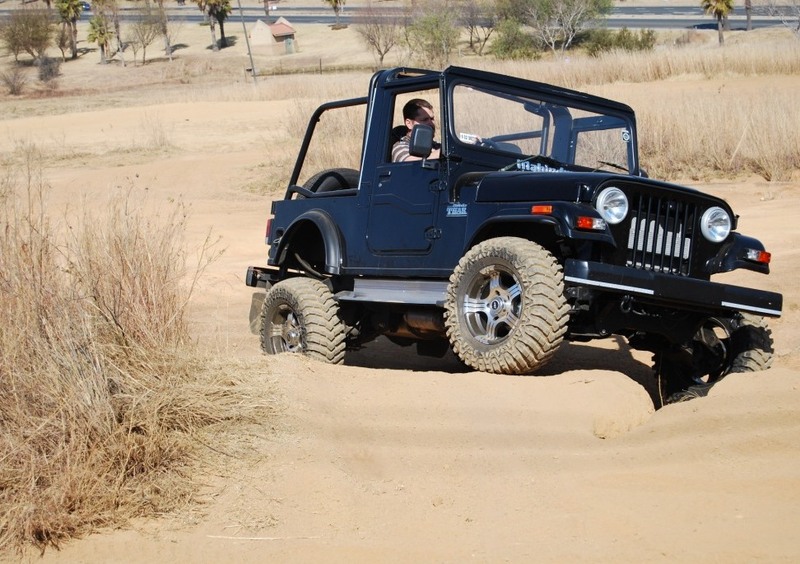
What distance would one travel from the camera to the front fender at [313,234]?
24.9 feet

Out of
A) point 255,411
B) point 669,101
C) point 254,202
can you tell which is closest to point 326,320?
point 255,411

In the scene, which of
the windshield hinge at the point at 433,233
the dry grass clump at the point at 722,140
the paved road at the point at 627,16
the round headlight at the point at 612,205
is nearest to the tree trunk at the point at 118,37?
the paved road at the point at 627,16

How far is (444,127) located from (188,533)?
10.6 ft

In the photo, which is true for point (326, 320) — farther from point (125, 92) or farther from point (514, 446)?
point (125, 92)

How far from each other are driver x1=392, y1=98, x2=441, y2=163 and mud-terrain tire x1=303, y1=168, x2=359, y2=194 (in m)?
1.00

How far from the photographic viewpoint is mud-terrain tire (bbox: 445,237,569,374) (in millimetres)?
5758

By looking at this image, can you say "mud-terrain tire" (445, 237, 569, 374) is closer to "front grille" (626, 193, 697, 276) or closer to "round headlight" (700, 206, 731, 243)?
"front grille" (626, 193, 697, 276)

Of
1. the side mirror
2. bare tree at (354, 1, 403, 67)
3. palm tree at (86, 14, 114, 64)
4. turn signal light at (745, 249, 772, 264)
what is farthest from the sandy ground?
palm tree at (86, 14, 114, 64)

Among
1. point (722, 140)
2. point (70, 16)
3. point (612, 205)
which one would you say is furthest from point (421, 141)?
point (70, 16)

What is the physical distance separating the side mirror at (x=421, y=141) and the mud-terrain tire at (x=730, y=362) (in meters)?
2.08

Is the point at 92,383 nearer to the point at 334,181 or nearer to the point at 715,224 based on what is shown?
the point at 334,181

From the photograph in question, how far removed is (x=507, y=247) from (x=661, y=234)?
0.96 metres

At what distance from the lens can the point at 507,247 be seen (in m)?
5.98

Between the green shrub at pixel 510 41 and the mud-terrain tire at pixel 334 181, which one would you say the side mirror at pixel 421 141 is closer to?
the mud-terrain tire at pixel 334 181
